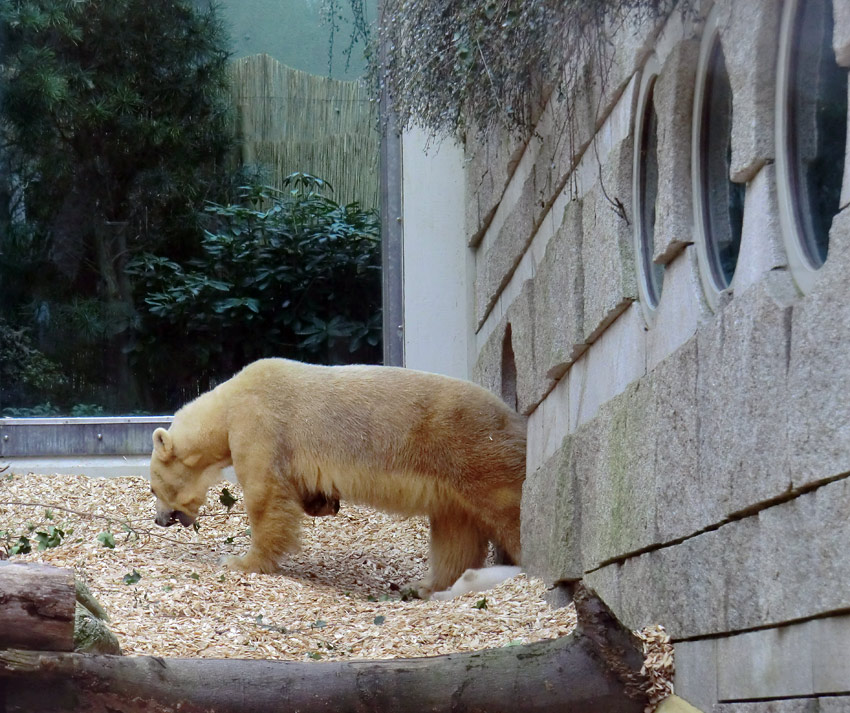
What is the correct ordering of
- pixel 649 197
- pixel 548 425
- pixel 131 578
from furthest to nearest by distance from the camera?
pixel 131 578 < pixel 548 425 < pixel 649 197

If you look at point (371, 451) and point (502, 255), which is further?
point (502, 255)

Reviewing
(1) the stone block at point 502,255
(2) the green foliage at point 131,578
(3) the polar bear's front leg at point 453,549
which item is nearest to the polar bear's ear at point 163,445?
→ (2) the green foliage at point 131,578

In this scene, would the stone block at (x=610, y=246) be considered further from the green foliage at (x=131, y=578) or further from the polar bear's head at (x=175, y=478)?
the polar bear's head at (x=175, y=478)

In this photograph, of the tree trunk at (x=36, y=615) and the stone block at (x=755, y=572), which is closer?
the stone block at (x=755, y=572)

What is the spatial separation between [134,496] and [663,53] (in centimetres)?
592

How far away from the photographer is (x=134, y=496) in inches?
Answer: 305

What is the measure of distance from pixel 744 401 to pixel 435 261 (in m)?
6.25

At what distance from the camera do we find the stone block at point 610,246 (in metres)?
3.39

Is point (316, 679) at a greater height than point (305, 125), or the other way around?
point (305, 125)

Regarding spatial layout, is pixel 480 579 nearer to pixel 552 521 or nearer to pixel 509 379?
pixel 552 521

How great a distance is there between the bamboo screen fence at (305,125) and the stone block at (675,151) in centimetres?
589

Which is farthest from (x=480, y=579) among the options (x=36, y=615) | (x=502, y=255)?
(x=36, y=615)

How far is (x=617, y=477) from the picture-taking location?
10.9 feet

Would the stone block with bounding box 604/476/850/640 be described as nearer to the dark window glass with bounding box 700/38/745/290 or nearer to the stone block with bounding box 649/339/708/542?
the stone block with bounding box 649/339/708/542
